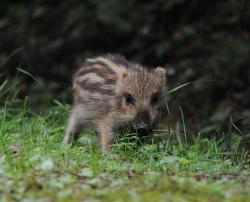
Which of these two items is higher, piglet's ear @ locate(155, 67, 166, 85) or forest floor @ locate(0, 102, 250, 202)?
piglet's ear @ locate(155, 67, 166, 85)

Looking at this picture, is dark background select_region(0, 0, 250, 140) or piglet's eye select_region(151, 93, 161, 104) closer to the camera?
piglet's eye select_region(151, 93, 161, 104)

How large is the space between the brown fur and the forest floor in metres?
0.32

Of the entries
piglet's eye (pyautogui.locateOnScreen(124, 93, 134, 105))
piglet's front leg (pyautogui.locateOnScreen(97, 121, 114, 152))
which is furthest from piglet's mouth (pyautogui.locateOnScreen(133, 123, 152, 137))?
piglet's eye (pyautogui.locateOnScreen(124, 93, 134, 105))

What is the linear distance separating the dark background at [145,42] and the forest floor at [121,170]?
3166 mm

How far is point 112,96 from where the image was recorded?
24.4 feet

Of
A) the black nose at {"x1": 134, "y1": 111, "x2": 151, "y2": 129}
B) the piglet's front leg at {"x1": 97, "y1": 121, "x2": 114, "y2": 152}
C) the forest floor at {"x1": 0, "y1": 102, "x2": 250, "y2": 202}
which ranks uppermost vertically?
the black nose at {"x1": 134, "y1": 111, "x2": 151, "y2": 129}

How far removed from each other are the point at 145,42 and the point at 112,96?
15.8 feet

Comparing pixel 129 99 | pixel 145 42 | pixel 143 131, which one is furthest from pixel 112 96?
pixel 145 42

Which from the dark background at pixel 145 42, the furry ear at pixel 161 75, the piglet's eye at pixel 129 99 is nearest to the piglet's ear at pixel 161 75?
the furry ear at pixel 161 75

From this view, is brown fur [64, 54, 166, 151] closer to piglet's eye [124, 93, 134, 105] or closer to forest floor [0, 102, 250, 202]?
piglet's eye [124, 93, 134, 105]

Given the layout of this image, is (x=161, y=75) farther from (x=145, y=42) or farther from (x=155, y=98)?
(x=145, y=42)

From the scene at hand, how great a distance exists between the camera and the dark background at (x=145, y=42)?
10391 mm

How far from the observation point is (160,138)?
6.75 meters

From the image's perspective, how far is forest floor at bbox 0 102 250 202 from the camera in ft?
14.1
